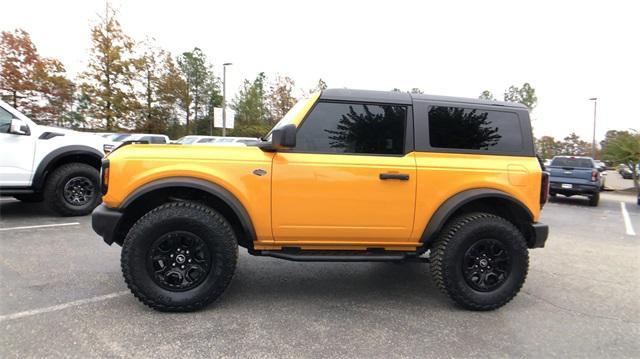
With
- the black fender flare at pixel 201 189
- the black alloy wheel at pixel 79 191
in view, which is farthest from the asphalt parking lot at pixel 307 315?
the black alloy wheel at pixel 79 191

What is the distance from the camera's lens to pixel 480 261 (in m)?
3.51

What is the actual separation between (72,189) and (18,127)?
129 cm

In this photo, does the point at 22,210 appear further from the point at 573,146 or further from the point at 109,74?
the point at 573,146

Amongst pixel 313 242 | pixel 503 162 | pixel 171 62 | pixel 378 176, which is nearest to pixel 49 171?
pixel 313 242

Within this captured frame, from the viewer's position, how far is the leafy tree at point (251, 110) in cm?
3616

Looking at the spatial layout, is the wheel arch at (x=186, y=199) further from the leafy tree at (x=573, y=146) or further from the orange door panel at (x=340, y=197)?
the leafy tree at (x=573, y=146)

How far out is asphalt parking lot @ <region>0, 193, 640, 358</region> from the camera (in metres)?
2.75

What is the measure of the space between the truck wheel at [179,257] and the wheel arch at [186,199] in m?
0.15

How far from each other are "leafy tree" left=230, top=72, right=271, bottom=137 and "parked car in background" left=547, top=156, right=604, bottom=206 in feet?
85.3

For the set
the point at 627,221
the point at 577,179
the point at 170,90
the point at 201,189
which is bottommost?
the point at 627,221

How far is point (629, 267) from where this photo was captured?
5.11m

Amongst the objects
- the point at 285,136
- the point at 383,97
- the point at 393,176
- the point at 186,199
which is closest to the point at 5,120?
the point at 186,199

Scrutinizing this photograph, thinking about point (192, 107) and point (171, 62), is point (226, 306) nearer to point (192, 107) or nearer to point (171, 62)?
point (171, 62)

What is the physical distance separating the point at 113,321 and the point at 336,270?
2318mm
